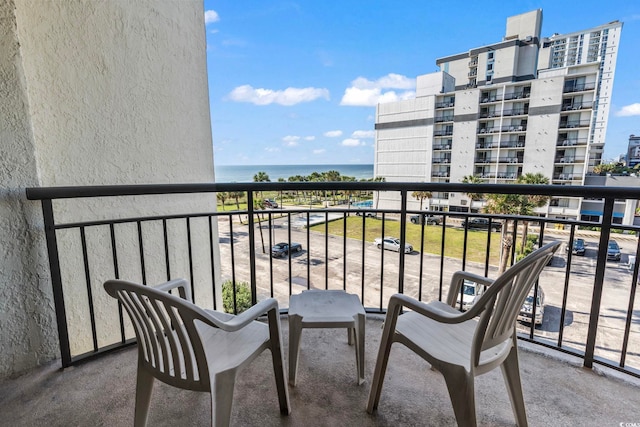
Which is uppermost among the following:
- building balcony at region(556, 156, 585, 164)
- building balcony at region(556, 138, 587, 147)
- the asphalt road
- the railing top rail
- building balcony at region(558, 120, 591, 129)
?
building balcony at region(558, 120, 591, 129)

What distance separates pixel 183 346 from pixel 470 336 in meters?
1.12

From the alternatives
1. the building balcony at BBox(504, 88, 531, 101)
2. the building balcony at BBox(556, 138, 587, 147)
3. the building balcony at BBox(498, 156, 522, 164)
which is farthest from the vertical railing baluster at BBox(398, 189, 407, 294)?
the building balcony at BBox(504, 88, 531, 101)

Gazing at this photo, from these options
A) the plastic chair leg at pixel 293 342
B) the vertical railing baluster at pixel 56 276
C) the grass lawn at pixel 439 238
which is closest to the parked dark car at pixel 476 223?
the grass lawn at pixel 439 238

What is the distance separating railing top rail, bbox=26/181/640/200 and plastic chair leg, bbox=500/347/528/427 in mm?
787

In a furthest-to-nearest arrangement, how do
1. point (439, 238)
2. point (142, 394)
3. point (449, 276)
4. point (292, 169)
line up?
point (292, 169), point (439, 238), point (449, 276), point (142, 394)

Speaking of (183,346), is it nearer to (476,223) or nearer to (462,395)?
(462,395)

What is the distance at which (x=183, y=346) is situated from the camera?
0.98 m

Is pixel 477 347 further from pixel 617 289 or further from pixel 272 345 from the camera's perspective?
pixel 617 289

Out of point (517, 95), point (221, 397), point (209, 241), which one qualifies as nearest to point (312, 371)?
point (221, 397)

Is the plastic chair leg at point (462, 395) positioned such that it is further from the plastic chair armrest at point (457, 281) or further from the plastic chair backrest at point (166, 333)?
the plastic chair backrest at point (166, 333)

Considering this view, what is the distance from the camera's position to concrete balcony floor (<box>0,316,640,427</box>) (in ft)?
4.37

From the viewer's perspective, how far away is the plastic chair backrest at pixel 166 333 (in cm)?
90

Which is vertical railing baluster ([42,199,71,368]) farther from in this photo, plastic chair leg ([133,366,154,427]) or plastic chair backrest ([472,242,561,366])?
plastic chair backrest ([472,242,561,366])

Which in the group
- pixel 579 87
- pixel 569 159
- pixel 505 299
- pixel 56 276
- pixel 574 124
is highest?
pixel 579 87
